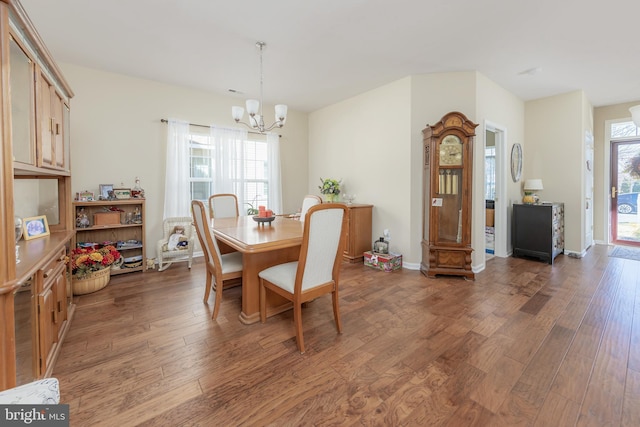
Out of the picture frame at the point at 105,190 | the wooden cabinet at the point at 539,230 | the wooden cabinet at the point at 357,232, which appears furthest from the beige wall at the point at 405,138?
the picture frame at the point at 105,190

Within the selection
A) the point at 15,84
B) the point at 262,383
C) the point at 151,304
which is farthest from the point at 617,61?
the point at 151,304

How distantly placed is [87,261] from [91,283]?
239mm

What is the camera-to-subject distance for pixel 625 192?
5078 millimetres

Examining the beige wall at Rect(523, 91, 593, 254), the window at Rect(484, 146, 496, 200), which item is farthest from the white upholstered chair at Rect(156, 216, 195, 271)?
the beige wall at Rect(523, 91, 593, 254)

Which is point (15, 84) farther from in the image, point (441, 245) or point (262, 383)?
point (441, 245)

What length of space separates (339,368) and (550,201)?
5002mm

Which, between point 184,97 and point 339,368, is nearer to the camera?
point 339,368

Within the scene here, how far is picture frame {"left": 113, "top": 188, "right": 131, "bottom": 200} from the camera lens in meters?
3.63

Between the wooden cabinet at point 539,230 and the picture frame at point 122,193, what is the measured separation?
5779 mm

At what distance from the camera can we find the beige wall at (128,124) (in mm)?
3523

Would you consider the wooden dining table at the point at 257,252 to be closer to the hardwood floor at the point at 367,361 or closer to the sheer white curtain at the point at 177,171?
the hardwood floor at the point at 367,361

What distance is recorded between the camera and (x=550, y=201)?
476 centimetres

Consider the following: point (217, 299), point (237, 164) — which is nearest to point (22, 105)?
point (217, 299)

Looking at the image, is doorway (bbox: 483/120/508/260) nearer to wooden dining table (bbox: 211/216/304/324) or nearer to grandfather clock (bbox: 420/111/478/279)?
grandfather clock (bbox: 420/111/478/279)
